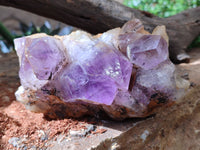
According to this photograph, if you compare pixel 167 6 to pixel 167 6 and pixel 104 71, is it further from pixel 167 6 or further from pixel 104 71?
pixel 104 71

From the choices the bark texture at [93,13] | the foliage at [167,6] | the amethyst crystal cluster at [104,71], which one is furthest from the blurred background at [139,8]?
the amethyst crystal cluster at [104,71]

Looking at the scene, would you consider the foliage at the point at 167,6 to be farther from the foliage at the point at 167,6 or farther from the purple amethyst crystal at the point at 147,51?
the purple amethyst crystal at the point at 147,51

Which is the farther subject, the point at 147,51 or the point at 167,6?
the point at 167,6

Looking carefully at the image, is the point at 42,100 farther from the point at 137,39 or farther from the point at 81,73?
the point at 137,39

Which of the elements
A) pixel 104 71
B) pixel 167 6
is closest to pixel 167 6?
pixel 167 6

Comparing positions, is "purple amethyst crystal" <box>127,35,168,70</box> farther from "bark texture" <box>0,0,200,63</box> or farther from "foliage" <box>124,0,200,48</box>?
"foliage" <box>124,0,200,48</box>

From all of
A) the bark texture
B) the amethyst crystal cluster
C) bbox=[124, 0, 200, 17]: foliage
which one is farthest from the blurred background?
the amethyst crystal cluster

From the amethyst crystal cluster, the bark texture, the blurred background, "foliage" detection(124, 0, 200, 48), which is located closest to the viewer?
the amethyst crystal cluster

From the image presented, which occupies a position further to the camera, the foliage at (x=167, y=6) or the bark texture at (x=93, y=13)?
the foliage at (x=167, y=6)

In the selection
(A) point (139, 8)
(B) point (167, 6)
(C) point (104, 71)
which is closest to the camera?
(C) point (104, 71)
